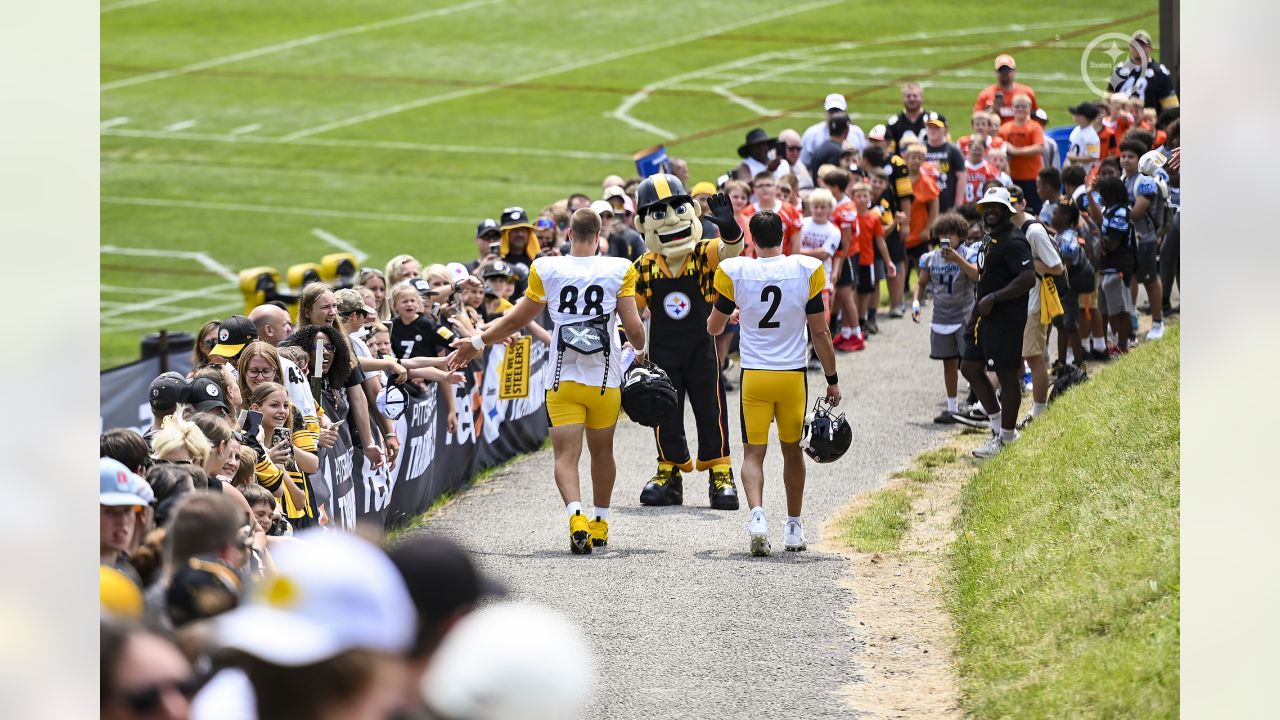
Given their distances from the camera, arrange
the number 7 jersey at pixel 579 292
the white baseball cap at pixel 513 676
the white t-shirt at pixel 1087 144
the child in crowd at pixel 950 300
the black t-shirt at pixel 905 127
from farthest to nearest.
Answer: the black t-shirt at pixel 905 127 → the white t-shirt at pixel 1087 144 → the child in crowd at pixel 950 300 → the number 7 jersey at pixel 579 292 → the white baseball cap at pixel 513 676

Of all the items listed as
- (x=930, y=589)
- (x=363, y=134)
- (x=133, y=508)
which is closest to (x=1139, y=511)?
(x=930, y=589)

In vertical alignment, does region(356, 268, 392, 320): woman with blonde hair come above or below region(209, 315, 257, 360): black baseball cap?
above

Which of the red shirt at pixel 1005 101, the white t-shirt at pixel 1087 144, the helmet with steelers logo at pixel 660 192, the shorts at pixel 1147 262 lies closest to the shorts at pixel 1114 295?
the shorts at pixel 1147 262

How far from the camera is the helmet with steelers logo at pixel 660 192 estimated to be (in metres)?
10.7

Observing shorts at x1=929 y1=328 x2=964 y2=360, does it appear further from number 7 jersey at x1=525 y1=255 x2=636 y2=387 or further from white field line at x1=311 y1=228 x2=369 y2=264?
white field line at x1=311 y1=228 x2=369 y2=264

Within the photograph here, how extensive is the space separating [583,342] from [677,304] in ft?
4.97

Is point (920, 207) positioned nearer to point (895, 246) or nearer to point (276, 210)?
point (895, 246)

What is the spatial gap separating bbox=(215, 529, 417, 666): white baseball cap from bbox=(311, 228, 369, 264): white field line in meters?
26.4

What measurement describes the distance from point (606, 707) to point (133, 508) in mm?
2986

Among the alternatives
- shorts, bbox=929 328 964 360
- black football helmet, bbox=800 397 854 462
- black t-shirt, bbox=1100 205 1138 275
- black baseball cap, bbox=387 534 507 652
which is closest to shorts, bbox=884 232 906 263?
black t-shirt, bbox=1100 205 1138 275

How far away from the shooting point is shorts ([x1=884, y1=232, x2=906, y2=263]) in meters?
17.8

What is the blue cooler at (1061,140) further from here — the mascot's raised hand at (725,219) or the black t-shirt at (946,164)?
the mascot's raised hand at (725,219)

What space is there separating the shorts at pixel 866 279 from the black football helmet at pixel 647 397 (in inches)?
281
